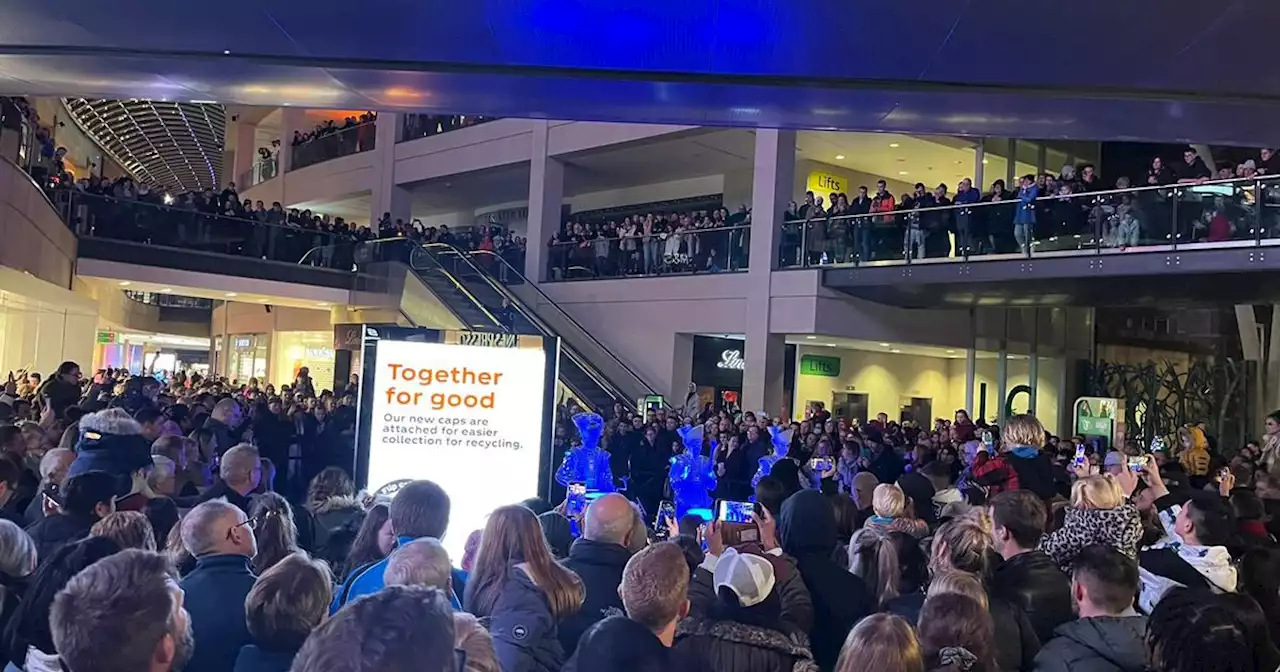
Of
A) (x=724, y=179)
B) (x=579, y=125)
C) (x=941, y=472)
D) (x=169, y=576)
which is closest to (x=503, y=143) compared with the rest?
(x=579, y=125)

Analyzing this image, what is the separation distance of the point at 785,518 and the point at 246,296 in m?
21.5

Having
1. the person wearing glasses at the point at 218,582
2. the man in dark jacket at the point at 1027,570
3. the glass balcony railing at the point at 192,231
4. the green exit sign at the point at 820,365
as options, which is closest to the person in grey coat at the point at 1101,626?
the man in dark jacket at the point at 1027,570

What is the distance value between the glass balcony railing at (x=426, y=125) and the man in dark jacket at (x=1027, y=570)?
74.7 feet

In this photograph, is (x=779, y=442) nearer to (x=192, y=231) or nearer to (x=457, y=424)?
(x=457, y=424)

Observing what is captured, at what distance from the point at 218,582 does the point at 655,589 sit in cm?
139

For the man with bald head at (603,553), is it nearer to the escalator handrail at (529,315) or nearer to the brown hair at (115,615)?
the brown hair at (115,615)

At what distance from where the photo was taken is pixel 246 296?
23.4 metres

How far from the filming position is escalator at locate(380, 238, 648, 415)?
1927 centimetres

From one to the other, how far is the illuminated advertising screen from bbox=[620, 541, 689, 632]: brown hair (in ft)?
10.2

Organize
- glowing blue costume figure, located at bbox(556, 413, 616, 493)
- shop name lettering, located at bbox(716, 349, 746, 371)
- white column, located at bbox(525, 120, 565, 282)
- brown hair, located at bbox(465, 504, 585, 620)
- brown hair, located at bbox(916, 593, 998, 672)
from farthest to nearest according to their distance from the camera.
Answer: white column, located at bbox(525, 120, 565, 282) → shop name lettering, located at bbox(716, 349, 746, 371) → glowing blue costume figure, located at bbox(556, 413, 616, 493) → brown hair, located at bbox(465, 504, 585, 620) → brown hair, located at bbox(916, 593, 998, 672)

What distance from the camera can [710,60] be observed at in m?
4.95

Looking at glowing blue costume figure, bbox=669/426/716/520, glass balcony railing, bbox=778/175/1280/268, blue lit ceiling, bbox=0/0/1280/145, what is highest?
glass balcony railing, bbox=778/175/1280/268

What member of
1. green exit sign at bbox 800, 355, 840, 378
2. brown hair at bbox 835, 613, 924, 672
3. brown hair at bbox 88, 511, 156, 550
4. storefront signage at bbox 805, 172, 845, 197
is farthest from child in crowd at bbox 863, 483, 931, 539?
storefront signage at bbox 805, 172, 845, 197

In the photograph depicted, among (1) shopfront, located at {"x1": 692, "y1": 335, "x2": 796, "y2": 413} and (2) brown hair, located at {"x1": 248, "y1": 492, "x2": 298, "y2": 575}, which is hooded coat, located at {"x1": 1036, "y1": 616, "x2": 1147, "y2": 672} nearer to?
(2) brown hair, located at {"x1": 248, "y1": 492, "x2": 298, "y2": 575}
